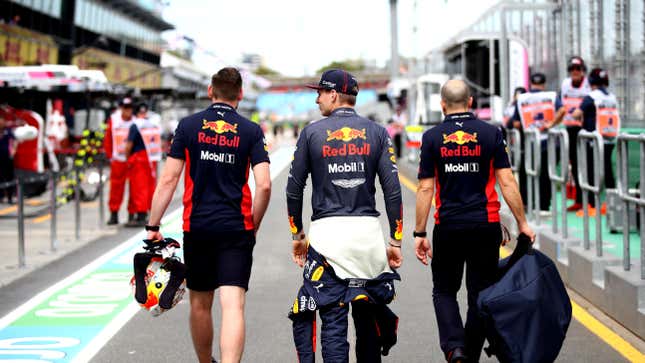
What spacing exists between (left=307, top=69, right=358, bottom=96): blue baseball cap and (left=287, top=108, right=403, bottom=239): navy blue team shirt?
0.11m

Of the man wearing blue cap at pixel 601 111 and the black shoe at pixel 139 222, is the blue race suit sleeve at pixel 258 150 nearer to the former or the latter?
the man wearing blue cap at pixel 601 111

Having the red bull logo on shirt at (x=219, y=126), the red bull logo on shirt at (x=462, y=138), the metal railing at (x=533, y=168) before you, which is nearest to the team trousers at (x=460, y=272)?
the red bull logo on shirt at (x=462, y=138)

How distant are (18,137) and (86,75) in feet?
12.4

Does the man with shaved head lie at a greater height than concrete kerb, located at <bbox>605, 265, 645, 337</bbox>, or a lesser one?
greater

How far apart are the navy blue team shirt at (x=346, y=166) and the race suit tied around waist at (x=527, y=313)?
27.4 inches

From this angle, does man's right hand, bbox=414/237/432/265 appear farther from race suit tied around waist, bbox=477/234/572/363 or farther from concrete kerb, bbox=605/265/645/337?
concrete kerb, bbox=605/265/645/337

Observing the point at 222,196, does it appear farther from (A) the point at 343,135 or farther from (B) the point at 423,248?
(B) the point at 423,248

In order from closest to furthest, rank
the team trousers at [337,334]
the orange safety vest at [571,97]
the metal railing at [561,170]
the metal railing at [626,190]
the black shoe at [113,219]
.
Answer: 1. the team trousers at [337,334]
2. the metal railing at [626,190]
3. the metal railing at [561,170]
4. the orange safety vest at [571,97]
5. the black shoe at [113,219]

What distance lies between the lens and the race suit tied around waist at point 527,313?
5.57 meters

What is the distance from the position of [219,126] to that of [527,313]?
1927mm

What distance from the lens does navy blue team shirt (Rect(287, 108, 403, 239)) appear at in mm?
5395

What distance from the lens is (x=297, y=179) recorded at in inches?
217

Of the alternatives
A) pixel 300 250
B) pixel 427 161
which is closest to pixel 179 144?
pixel 300 250

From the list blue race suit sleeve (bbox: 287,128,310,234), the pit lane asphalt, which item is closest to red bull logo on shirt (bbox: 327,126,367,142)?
blue race suit sleeve (bbox: 287,128,310,234)
